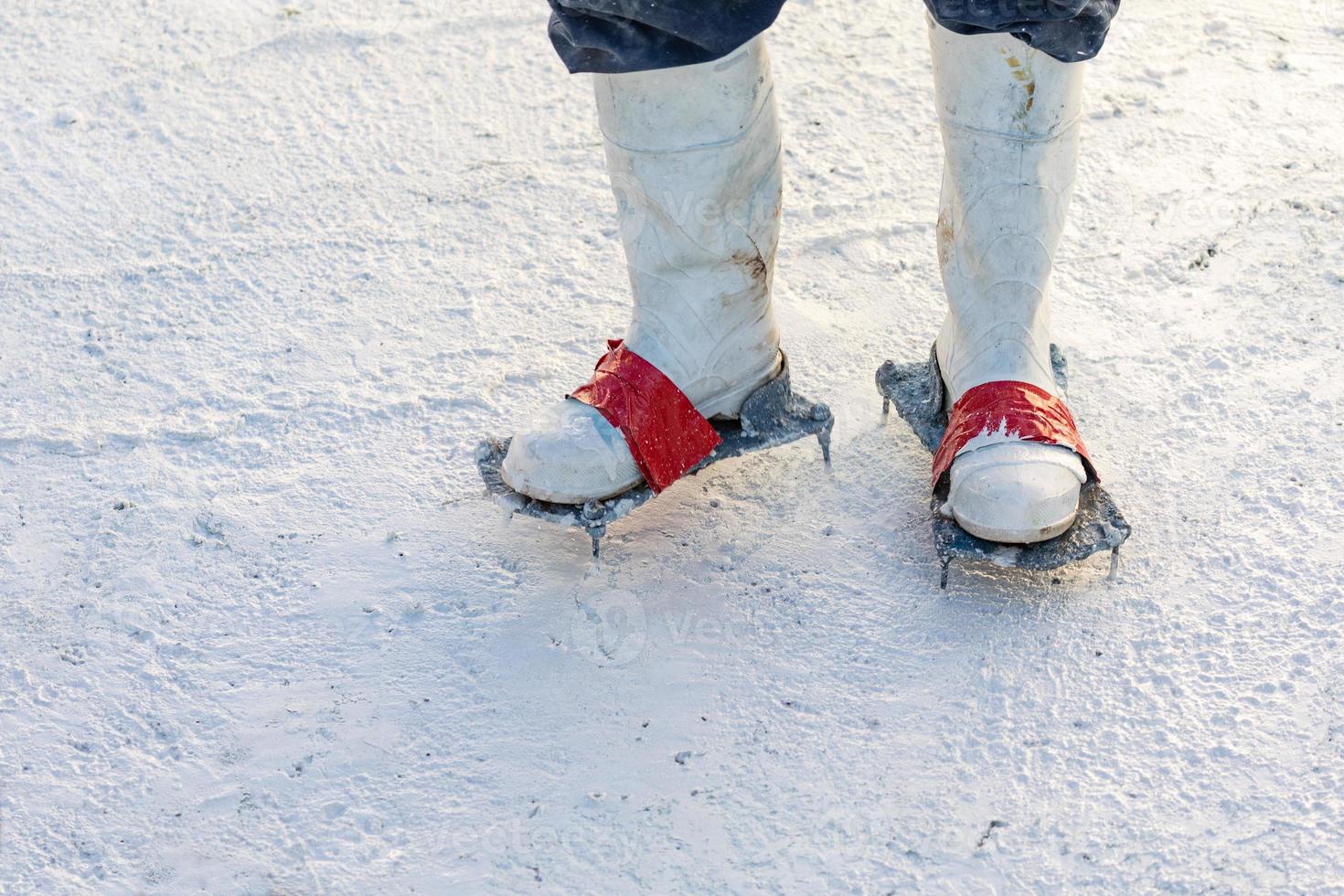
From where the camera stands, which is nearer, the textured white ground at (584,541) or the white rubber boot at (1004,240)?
the textured white ground at (584,541)

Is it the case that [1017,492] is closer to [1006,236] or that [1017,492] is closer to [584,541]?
[1006,236]

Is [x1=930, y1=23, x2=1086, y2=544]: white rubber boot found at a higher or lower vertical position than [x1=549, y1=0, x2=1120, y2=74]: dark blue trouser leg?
lower

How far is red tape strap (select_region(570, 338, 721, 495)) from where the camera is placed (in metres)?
1.52

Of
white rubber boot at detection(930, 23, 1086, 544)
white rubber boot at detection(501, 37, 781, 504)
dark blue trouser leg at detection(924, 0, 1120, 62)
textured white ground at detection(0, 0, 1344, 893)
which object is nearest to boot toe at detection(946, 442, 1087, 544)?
white rubber boot at detection(930, 23, 1086, 544)

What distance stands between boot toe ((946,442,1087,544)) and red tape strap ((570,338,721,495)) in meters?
0.30

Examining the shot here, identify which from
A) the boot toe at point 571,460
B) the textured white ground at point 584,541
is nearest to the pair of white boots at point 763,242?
the boot toe at point 571,460

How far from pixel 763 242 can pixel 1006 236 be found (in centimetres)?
27

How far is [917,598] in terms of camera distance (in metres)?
1.52

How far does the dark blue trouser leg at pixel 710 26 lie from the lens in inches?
52.9

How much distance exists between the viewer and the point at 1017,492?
1422 mm

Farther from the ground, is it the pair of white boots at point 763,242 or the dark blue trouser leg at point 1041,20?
the dark blue trouser leg at point 1041,20

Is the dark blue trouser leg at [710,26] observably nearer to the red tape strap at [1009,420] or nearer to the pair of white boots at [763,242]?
the pair of white boots at [763,242]

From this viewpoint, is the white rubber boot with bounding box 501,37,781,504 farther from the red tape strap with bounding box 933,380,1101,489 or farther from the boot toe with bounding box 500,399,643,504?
the red tape strap with bounding box 933,380,1101,489

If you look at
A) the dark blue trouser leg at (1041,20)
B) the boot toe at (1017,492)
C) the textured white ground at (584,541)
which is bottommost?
the textured white ground at (584,541)
